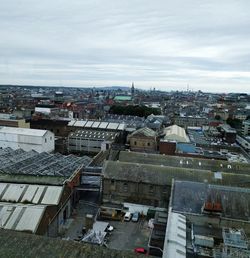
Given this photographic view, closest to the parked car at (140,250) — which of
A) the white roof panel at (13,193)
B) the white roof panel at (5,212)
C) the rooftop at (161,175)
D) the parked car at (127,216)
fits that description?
the parked car at (127,216)

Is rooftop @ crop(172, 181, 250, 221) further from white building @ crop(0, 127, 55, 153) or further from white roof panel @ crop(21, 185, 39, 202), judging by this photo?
white building @ crop(0, 127, 55, 153)

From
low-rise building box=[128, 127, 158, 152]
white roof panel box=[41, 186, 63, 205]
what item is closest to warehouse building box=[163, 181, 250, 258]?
white roof panel box=[41, 186, 63, 205]

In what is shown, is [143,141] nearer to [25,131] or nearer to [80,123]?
[80,123]

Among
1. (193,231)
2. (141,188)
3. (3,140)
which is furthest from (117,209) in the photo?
(3,140)

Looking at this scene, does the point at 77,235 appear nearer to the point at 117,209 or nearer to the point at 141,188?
the point at 117,209

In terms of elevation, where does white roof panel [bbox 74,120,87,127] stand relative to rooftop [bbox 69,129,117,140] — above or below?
above

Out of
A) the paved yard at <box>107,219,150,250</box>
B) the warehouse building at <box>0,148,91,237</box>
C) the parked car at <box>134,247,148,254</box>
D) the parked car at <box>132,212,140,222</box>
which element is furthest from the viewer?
the parked car at <box>132,212,140,222</box>

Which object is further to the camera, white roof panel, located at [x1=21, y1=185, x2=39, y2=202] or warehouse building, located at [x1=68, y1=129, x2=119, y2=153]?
warehouse building, located at [x1=68, y1=129, x2=119, y2=153]

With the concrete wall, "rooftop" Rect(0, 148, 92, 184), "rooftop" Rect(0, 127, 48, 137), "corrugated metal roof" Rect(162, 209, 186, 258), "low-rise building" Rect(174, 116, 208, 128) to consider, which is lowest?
"low-rise building" Rect(174, 116, 208, 128)
